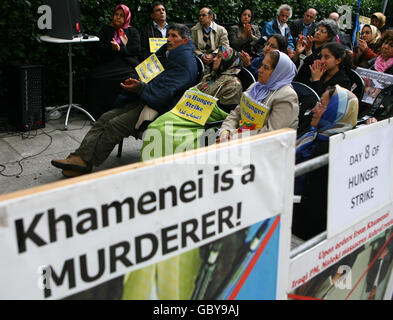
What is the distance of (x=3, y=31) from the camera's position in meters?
6.25

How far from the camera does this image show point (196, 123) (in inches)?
171

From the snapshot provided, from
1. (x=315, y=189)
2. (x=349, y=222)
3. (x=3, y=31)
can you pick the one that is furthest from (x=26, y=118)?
(x=349, y=222)

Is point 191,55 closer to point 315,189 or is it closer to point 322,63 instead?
point 322,63

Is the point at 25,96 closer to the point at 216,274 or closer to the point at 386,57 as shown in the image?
the point at 386,57

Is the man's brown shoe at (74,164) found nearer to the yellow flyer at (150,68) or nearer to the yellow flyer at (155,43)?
the yellow flyer at (150,68)

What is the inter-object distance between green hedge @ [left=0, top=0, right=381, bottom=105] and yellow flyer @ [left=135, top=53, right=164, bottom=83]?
2401mm

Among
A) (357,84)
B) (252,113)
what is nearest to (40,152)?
(252,113)

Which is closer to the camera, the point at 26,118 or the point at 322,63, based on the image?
the point at 322,63

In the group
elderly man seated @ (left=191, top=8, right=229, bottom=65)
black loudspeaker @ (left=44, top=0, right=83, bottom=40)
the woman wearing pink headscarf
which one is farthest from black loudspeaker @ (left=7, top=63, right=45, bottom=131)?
elderly man seated @ (left=191, top=8, right=229, bottom=65)

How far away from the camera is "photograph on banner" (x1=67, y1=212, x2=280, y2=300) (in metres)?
1.59

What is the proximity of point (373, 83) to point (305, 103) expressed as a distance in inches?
43.2

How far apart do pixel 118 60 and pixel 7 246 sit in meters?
5.83

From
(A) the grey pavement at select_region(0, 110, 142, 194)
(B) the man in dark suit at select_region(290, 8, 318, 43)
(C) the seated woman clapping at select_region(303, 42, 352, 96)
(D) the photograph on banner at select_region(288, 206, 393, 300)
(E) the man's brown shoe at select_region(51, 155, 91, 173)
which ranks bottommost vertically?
(A) the grey pavement at select_region(0, 110, 142, 194)

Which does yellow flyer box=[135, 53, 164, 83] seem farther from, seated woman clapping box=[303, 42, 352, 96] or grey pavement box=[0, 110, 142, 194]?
seated woman clapping box=[303, 42, 352, 96]
